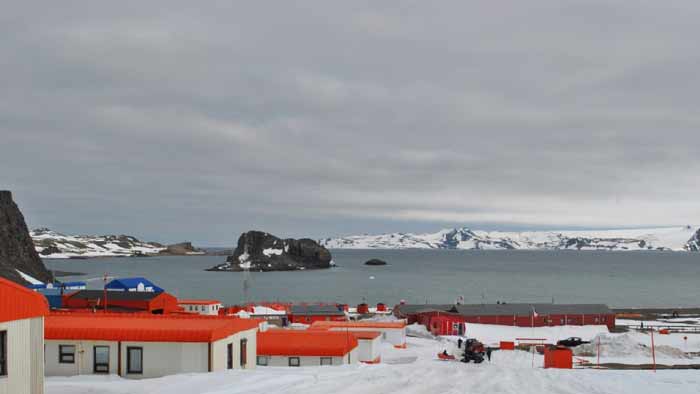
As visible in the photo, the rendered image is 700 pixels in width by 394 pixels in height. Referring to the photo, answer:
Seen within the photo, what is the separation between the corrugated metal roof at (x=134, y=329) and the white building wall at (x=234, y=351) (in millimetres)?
306

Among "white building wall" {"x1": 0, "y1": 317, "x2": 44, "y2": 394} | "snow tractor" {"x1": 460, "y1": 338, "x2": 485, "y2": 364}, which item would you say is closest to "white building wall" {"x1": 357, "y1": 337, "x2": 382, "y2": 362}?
"snow tractor" {"x1": 460, "y1": 338, "x2": 485, "y2": 364}

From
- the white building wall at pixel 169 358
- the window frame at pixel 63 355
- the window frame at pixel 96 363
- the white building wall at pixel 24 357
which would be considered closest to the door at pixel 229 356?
the white building wall at pixel 169 358

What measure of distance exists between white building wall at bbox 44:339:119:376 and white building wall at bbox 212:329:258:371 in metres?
3.92

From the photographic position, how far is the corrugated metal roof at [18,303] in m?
17.6

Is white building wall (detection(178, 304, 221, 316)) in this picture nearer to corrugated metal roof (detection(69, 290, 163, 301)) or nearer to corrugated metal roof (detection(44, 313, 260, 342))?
corrugated metal roof (detection(69, 290, 163, 301))

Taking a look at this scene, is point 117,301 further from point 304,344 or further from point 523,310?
point 523,310

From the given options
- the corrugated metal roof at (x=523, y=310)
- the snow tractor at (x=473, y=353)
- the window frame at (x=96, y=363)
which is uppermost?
the window frame at (x=96, y=363)

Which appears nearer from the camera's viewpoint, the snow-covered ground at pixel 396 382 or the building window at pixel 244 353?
the snow-covered ground at pixel 396 382

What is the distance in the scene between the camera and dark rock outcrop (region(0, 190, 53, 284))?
17112 centimetres

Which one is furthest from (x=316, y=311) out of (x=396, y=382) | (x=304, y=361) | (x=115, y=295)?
(x=396, y=382)

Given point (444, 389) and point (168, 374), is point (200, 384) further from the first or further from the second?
point (444, 389)

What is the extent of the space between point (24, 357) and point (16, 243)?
179 meters

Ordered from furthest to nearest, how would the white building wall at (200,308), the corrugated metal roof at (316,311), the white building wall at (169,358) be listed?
the white building wall at (200,308) < the corrugated metal roof at (316,311) < the white building wall at (169,358)

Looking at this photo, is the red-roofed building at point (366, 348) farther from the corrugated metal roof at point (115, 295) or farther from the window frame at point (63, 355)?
the corrugated metal roof at point (115, 295)
